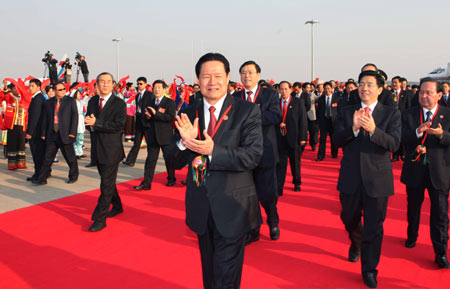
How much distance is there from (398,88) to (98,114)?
7.88m

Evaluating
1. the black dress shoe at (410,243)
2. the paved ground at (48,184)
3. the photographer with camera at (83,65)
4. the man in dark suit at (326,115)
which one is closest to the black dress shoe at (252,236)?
the black dress shoe at (410,243)

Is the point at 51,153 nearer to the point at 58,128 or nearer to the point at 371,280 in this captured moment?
the point at 58,128

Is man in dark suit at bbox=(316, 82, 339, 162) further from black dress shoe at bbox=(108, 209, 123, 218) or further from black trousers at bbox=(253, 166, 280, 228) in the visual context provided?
black dress shoe at bbox=(108, 209, 123, 218)

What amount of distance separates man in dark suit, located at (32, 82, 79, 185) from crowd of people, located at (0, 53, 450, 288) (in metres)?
0.02

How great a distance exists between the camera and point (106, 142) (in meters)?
4.78

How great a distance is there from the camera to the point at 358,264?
3646 millimetres

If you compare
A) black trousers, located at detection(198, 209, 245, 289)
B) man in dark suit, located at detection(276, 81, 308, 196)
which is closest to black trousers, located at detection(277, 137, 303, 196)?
man in dark suit, located at detection(276, 81, 308, 196)

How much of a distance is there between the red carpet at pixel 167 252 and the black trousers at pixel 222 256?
3.46 feet

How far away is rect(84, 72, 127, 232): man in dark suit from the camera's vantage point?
472cm

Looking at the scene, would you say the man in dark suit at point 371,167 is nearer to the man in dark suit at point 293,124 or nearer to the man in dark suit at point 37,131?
the man in dark suit at point 293,124

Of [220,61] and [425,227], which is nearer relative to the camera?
[220,61]

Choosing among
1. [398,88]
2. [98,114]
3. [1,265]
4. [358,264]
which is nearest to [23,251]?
[1,265]

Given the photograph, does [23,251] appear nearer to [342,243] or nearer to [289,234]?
[289,234]

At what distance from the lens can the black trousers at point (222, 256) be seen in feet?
7.19
